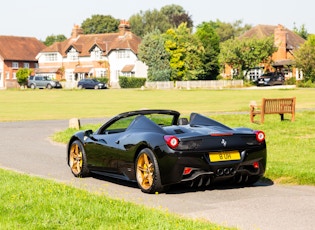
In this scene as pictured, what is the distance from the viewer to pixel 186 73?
301 feet

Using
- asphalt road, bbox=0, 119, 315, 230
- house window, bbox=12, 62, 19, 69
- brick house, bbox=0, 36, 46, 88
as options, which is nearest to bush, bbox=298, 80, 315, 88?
brick house, bbox=0, 36, 46, 88

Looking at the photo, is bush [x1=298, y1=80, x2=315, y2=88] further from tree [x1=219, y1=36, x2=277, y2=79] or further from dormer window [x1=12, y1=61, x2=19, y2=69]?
dormer window [x1=12, y1=61, x2=19, y2=69]

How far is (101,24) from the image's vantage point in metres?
167

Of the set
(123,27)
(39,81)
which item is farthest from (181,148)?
(123,27)

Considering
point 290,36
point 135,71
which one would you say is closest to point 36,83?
point 135,71

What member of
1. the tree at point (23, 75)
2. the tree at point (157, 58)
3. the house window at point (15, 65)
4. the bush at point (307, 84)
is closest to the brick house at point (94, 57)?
the house window at point (15, 65)

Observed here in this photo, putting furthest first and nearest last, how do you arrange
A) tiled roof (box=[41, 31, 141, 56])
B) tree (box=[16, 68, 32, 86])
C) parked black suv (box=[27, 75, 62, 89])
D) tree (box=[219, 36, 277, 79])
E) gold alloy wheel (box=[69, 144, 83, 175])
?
tiled roof (box=[41, 31, 141, 56]) → tree (box=[16, 68, 32, 86]) → parked black suv (box=[27, 75, 62, 89]) → tree (box=[219, 36, 277, 79]) → gold alloy wheel (box=[69, 144, 83, 175])

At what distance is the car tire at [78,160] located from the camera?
11867 mm

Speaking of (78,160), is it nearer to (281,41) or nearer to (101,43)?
(281,41)

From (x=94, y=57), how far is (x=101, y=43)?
2613 mm

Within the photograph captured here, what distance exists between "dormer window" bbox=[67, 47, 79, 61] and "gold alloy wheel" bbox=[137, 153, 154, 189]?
105194mm

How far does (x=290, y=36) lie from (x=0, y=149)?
305ft

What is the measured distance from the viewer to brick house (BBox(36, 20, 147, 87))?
351ft

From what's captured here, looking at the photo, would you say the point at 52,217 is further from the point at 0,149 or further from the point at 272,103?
the point at 272,103
